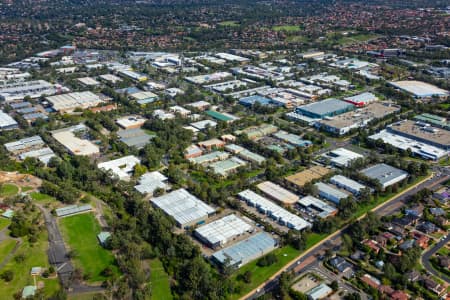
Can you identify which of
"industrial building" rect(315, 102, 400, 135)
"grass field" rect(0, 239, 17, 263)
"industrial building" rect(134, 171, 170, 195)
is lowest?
"grass field" rect(0, 239, 17, 263)

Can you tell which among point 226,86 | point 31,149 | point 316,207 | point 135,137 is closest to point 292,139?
point 316,207

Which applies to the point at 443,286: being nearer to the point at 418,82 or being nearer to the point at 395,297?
the point at 395,297

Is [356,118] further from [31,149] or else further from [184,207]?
[31,149]

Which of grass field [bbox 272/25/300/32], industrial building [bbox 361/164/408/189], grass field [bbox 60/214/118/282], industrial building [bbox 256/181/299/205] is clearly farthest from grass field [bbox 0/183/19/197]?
grass field [bbox 272/25/300/32]

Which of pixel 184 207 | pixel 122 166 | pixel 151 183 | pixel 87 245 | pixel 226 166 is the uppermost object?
pixel 184 207

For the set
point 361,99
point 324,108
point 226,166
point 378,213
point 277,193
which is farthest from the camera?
point 361,99

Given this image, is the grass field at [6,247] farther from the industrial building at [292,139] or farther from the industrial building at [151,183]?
the industrial building at [292,139]

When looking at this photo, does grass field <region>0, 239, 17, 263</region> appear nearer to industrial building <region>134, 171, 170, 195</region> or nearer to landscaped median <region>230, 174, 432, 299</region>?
industrial building <region>134, 171, 170, 195</region>

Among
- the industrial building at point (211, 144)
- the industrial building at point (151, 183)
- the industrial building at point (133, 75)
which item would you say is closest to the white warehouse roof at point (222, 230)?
the industrial building at point (151, 183)
